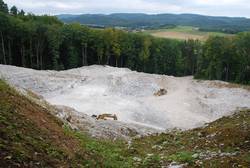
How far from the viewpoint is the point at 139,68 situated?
97.3 m

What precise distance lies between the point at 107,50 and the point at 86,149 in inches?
2864

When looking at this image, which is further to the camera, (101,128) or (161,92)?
(161,92)

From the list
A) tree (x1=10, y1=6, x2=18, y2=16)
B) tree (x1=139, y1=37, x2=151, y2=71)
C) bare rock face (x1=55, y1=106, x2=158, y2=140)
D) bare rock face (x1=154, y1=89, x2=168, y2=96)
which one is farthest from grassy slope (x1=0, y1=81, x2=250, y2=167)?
tree (x1=10, y1=6, x2=18, y2=16)

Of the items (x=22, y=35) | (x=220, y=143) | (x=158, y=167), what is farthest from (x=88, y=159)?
(x=22, y=35)

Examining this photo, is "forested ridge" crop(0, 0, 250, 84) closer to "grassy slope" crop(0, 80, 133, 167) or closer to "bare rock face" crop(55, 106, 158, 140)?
"bare rock face" crop(55, 106, 158, 140)

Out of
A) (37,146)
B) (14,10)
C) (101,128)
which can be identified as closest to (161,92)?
(101,128)

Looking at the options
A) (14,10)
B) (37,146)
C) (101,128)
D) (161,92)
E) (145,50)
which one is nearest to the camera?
(37,146)

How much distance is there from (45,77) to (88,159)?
4718 cm

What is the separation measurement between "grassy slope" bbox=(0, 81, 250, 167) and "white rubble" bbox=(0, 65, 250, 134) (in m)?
20.2

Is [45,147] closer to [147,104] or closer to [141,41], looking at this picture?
[147,104]

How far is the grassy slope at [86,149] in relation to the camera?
41.7 ft

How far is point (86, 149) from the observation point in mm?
16547

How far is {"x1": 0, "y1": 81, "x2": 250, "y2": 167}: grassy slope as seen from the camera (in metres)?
12.7

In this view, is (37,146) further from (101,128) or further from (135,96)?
(135,96)
